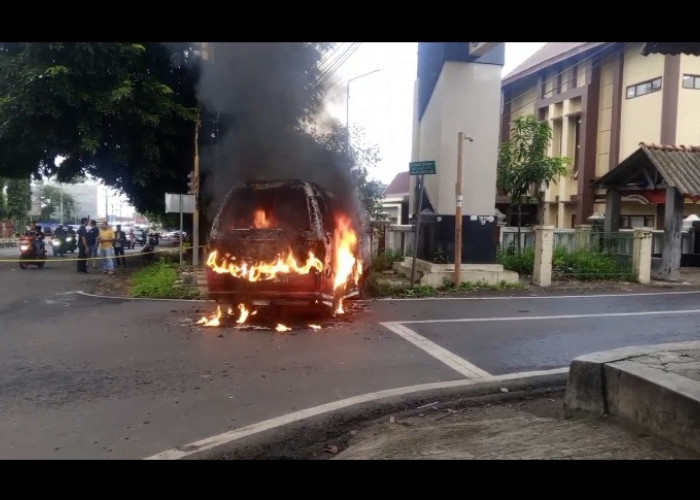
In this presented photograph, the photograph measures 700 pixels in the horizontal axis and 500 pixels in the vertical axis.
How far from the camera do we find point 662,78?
18.7 meters

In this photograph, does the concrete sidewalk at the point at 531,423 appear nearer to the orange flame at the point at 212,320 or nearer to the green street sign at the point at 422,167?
the orange flame at the point at 212,320

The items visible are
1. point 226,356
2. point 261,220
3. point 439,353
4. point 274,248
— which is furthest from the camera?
point 261,220

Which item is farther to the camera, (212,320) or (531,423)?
(212,320)

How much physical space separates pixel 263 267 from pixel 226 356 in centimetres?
170

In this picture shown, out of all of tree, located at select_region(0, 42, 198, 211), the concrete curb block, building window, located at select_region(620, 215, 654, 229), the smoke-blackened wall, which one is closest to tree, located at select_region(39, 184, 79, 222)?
tree, located at select_region(0, 42, 198, 211)

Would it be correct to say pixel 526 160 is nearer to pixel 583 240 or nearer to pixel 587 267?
pixel 583 240

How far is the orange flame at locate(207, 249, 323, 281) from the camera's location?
287 inches

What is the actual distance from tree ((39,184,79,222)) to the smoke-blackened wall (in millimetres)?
49313

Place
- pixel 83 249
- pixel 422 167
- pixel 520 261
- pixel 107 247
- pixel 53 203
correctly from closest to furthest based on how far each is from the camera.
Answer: pixel 422 167 → pixel 520 261 → pixel 107 247 → pixel 83 249 → pixel 53 203

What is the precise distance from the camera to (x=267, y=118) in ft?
36.2

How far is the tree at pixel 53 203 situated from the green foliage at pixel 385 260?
160ft

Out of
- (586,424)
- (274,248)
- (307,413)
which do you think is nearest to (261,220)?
(274,248)
